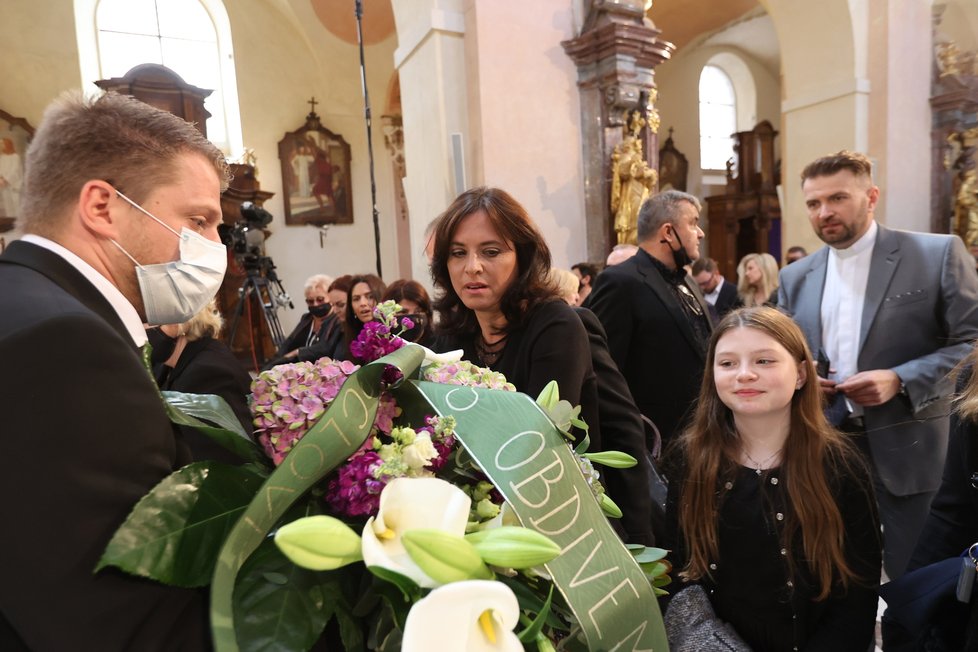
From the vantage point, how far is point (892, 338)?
232 cm

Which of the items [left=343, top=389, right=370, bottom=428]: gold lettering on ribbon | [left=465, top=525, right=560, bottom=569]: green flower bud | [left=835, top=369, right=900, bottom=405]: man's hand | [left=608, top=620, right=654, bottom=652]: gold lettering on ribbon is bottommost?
[left=835, top=369, right=900, bottom=405]: man's hand

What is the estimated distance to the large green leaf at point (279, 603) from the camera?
0.60 meters

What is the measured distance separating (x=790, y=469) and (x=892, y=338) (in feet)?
3.77

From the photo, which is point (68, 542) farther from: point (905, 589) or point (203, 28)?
point (203, 28)

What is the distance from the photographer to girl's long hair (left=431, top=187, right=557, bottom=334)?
164 cm

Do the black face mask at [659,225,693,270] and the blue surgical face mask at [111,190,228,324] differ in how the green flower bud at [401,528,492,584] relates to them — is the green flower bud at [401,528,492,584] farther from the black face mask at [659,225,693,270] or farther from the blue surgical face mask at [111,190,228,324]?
the black face mask at [659,225,693,270]

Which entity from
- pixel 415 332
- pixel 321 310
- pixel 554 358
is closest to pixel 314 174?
pixel 321 310

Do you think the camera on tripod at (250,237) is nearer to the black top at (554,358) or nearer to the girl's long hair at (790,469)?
the black top at (554,358)

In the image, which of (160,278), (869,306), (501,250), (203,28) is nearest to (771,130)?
(203,28)

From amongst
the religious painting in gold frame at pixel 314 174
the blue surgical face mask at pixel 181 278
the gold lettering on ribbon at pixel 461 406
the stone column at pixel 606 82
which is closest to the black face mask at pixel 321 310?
the stone column at pixel 606 82

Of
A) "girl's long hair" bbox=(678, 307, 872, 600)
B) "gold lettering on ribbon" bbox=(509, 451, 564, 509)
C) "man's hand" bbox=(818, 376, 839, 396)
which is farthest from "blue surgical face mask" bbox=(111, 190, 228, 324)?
"man's hand" bbox=(818, 376, 839, 396)

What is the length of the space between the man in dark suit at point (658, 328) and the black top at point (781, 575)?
1.18m

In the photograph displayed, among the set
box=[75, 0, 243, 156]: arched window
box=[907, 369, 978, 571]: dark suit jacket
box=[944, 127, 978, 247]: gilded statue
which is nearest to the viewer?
box=[907, 369, 978, 571]: dark suit jacket

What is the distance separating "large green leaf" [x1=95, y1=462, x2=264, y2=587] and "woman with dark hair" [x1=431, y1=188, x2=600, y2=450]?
94 cm
